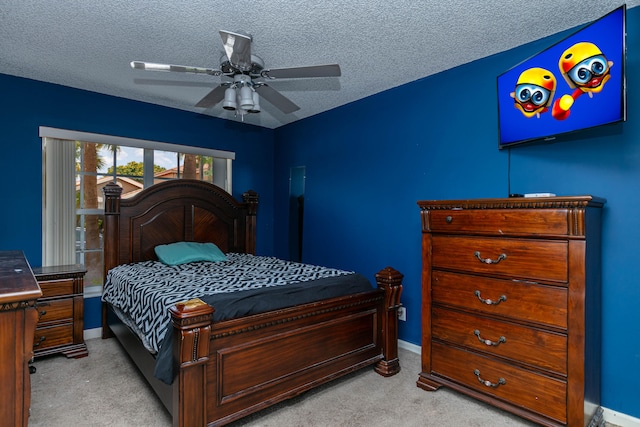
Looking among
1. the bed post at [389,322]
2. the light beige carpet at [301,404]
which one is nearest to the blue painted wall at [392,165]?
the bed post at [389,322]

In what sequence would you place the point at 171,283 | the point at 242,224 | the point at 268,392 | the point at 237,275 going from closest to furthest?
the point at 268,392
the point at 171,283
the point at 237,275
the point at 242,224

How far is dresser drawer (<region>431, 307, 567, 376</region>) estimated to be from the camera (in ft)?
6.12

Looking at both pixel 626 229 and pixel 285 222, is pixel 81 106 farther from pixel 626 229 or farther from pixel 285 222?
pixel 626 229

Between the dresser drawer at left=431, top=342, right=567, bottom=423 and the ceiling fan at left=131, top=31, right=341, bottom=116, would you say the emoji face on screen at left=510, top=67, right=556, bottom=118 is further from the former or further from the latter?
the dresser drawer at left=431, top=342, right=567, bottom=423

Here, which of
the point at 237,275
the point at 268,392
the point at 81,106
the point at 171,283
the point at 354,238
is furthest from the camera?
the point at 354,238

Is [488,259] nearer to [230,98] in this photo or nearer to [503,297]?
[503,297]

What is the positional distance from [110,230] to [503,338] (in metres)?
3.57

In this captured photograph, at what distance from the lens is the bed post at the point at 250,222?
449cm

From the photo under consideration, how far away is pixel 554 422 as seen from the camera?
1871 mm

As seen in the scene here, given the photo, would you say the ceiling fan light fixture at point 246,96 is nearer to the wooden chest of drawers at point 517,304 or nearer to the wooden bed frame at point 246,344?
the wooden bed frame at point 246,344

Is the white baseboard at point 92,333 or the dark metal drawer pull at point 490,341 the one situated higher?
the dark metal drawer pull at point 490,341

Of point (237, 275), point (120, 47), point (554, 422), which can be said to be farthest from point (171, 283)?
point (554, 422)

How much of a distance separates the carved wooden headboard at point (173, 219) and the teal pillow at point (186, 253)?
219 millimetres

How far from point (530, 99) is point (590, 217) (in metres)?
0.82
